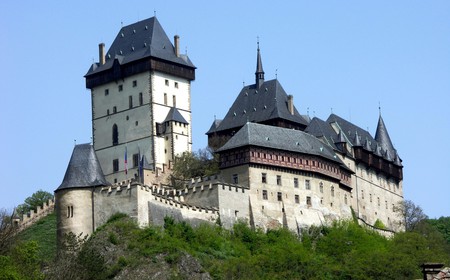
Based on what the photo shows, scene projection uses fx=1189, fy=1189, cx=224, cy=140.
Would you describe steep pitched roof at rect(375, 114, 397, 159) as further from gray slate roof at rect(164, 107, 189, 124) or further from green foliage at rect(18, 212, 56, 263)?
green foliage at rect(18, 212, 56, 263)

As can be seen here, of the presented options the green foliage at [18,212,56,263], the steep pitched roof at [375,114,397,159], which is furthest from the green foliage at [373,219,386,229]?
the green foliage at [18,212,56,263]

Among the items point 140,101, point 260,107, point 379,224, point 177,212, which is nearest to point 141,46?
point 140,101

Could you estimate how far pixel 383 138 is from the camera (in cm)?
10800

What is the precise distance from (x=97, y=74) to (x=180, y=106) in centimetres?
764

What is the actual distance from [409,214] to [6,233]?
141 feet

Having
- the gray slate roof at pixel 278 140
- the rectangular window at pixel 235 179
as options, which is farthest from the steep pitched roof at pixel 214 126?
the rectangular window at pixel 235 179

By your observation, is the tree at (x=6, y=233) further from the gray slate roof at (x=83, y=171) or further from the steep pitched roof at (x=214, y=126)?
the steep pitched roof at (x=214, y=126)

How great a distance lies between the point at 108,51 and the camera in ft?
325

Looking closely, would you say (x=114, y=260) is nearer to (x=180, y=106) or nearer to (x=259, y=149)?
(x=259, y=149)

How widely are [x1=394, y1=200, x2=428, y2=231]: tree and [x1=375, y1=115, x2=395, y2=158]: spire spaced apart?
17.7 ft

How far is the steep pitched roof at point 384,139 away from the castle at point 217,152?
129 millimetres

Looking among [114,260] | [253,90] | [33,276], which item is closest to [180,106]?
[253,90]

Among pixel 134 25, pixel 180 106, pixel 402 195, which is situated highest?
pixel 134 25

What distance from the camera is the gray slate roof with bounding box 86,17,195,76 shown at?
95.4 metres
